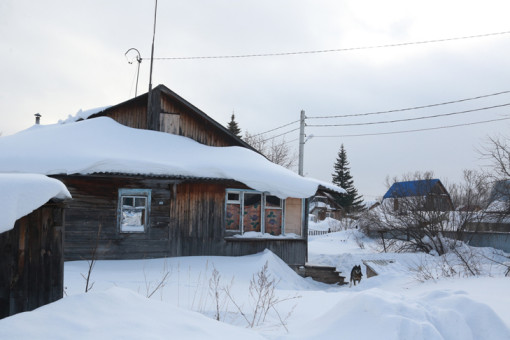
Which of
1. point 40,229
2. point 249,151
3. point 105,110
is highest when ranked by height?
point 105,110

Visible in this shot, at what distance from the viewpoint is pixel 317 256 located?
19.7m

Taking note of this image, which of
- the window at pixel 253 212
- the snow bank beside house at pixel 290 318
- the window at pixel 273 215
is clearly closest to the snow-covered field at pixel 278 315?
the snow bank beside house at pixel 290 318

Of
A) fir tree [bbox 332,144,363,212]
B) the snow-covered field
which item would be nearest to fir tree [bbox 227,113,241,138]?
fir tree [bbox 332,144,363,212]

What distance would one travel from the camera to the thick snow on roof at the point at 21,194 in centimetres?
340

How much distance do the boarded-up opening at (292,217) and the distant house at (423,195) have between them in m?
6.21

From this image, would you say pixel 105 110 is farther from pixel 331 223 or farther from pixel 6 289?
pixel 331 223

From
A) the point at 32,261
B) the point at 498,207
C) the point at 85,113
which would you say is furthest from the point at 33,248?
the point at 498,207

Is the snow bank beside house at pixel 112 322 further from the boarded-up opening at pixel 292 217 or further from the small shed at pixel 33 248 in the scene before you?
the boarded-up opening at pixel 292 217

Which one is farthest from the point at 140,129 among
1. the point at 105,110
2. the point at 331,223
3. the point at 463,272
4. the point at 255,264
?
the point at 331,223

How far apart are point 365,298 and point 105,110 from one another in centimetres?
1415

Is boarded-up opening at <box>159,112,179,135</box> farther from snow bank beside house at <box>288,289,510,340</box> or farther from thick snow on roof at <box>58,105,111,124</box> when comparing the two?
snow bank beside house at <box>288,289,510,340</box>

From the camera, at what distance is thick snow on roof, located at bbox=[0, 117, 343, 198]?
12375mm

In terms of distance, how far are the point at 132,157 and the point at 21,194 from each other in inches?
387

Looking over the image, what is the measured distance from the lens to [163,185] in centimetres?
1379
